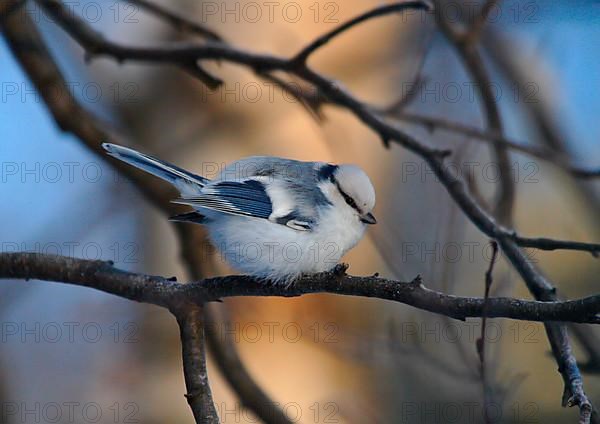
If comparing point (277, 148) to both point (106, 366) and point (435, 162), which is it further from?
point (435, 162)

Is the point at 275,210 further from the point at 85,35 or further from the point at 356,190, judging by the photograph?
the point at 85,35

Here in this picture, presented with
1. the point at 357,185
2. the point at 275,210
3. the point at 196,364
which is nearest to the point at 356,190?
the point at 357,185

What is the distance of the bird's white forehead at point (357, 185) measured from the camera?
4.85ft

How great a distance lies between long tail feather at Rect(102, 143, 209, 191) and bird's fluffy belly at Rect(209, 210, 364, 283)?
0.33 feet

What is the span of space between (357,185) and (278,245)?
23 centimetres

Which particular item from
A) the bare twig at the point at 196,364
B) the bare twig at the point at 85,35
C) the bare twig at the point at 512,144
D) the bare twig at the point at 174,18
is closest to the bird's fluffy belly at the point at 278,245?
the bare twig at the point at 196,364

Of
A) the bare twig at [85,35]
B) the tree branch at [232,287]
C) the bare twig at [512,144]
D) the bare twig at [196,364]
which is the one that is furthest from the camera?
the bare twig at [85,35]

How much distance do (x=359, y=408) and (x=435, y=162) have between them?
793mm

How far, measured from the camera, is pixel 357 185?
1.48 meters

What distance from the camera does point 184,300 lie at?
4.06 ft

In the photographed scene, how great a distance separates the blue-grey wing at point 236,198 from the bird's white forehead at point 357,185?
17cm

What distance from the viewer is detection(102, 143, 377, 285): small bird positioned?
136cm

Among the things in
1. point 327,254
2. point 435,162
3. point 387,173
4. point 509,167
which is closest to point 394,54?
point 387,173

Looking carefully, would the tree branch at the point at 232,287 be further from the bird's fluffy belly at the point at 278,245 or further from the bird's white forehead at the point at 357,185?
the bird's white forehead at the point at 357,185
